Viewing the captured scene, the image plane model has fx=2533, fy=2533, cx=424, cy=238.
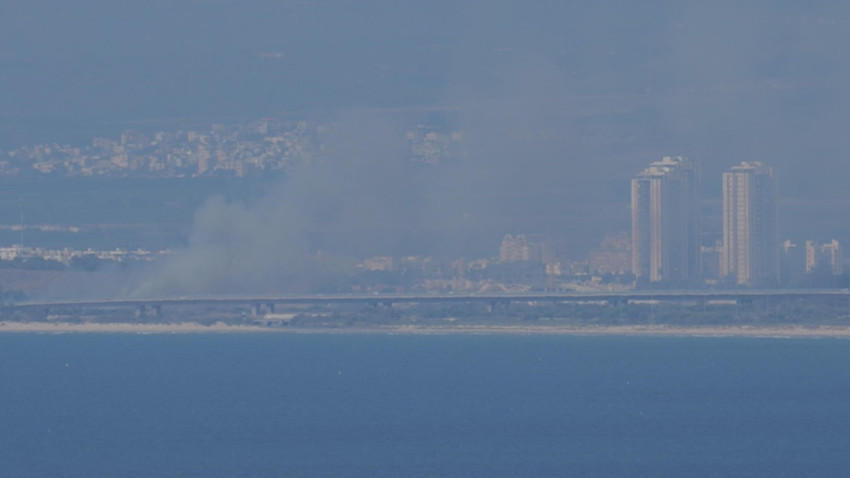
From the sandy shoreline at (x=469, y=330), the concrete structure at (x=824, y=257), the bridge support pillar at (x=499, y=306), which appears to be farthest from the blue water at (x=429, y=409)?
the concrete structure at (x=824, y=257)

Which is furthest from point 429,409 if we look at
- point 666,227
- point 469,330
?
point 666,227

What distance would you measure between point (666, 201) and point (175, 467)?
41.1 metres

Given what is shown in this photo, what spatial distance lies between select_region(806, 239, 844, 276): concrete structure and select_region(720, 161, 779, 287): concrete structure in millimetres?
1463

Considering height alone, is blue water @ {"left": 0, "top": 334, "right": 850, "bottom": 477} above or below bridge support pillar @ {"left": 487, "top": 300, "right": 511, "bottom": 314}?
below

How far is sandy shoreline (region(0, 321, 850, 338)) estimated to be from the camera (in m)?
61.5

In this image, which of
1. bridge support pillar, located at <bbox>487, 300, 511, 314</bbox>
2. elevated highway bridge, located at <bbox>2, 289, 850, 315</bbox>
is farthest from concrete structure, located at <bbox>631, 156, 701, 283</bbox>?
bridge support pillar, located at <bbox>487, 300, 511, 314</bbox>

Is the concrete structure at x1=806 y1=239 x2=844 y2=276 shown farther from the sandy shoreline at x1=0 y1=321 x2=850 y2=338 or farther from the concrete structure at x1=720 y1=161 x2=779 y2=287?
the sandy shoreline at x1=0 y1=321 x2=850 y2=338

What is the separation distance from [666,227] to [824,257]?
15.8ft

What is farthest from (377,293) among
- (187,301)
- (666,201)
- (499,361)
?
(499,361)

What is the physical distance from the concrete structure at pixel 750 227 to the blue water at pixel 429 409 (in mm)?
12436

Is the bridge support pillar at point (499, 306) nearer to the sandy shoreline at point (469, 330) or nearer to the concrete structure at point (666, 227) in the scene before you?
the sandy shoreline at point (469, 330)

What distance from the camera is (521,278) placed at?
74625 mm

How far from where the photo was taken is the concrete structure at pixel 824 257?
73.0 m

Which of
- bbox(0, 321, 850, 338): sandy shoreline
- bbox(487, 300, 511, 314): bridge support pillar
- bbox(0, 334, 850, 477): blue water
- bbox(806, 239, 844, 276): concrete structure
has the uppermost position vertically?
bbox(806, 239, 844, 276): concrete structure
